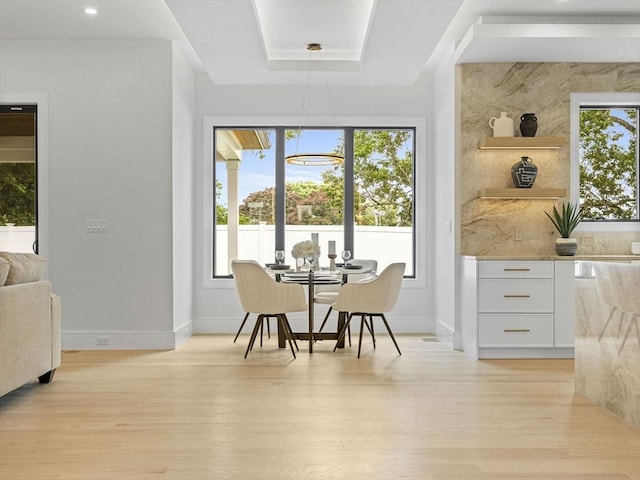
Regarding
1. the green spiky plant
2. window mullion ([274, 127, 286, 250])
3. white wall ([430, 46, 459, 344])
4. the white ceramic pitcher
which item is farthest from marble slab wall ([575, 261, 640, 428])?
window mullion ([274, 127, 286, 250])

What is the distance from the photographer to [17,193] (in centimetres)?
544

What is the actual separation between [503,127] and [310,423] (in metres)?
3.36

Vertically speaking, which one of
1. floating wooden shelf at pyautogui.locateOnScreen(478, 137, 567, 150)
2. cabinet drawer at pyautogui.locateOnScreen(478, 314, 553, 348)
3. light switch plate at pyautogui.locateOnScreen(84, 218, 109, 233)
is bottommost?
cabinet drawer at pyautogui.locateOnScreen(478, 314, 553, 348)

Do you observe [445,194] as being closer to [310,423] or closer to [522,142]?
[522,142]

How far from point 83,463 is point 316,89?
4639mm

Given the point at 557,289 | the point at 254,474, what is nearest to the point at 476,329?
the point at 557,289

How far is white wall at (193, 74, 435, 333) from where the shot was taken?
6.30m

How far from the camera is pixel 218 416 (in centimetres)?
320

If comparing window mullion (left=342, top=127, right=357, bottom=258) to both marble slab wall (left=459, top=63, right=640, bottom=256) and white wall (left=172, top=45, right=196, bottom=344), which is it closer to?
marble slab wall (left=459, top=63, right=640, bottom=256)

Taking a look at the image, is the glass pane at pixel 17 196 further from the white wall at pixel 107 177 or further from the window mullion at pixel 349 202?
the window mullion at pixel 349 202

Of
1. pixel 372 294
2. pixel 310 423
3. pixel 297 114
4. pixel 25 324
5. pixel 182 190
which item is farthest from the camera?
pixel 297 114

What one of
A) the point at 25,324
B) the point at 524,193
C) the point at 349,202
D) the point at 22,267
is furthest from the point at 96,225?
the point at 524,193

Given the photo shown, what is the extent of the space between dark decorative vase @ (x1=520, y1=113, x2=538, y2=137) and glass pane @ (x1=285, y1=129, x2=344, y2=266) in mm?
1973

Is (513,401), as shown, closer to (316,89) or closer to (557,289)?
(557,289)
